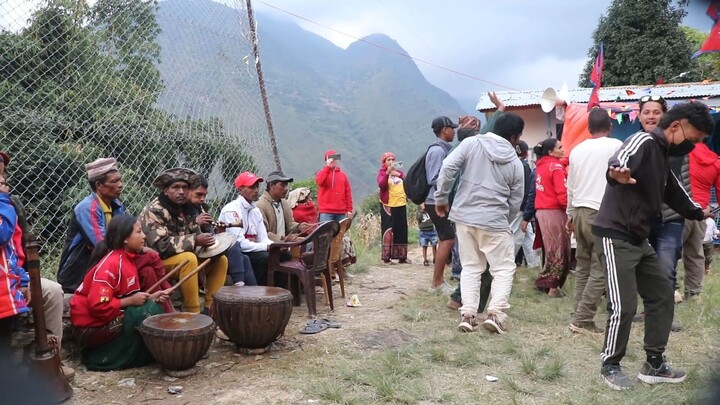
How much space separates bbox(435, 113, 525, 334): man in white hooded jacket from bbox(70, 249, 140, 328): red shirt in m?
2.46

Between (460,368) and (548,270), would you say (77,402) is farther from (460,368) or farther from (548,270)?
(548,270)

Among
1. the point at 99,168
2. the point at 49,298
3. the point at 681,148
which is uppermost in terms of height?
the point at 681,148

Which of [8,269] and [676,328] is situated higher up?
[8,269]

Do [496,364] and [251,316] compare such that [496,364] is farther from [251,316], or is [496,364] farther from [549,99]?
[549,99]

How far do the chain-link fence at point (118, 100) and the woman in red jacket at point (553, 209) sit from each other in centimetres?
328

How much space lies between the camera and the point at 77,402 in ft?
10.2

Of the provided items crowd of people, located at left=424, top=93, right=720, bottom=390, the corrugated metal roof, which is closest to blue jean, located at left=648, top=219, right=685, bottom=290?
crowd of people, located at left=424, top=93, right=720, bottom=390

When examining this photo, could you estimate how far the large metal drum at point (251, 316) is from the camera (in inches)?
149

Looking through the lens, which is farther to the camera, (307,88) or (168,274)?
(307,88)

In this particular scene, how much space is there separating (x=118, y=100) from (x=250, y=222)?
1632mm

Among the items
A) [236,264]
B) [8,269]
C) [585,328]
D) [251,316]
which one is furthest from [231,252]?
[585,328]

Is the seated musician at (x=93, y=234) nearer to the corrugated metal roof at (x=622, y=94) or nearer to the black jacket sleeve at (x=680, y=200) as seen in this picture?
the black jacket sleeve at (x=680, y=200)

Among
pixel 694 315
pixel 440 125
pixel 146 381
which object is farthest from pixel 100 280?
pixel 694 315

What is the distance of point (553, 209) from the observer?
18.4 feet
